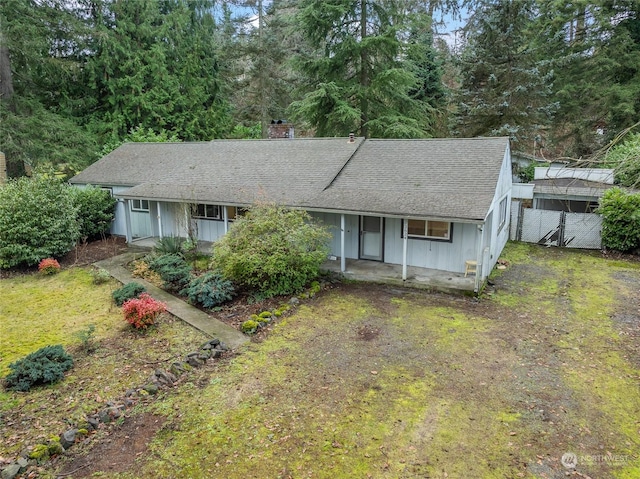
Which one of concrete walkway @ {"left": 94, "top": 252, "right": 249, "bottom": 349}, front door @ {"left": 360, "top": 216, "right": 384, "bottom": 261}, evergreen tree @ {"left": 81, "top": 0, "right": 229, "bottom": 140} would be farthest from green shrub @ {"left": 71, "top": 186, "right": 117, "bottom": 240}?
front door @ {"left": 360, "top": 216, "right": 384, "bottom": 261}

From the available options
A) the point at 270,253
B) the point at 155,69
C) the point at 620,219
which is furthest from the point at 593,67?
the point at 155,69

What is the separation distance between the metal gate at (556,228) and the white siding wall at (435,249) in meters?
6.14

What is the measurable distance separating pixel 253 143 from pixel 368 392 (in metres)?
13.7

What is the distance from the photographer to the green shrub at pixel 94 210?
54.0 ft

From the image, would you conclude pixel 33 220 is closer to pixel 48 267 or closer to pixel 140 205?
pixel 48 267

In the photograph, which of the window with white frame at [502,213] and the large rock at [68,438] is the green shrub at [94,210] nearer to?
the large rock at [68,438]

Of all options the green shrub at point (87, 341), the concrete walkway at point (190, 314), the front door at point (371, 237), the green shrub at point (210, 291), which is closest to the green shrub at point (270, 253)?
the green shrub at point (210, 291)

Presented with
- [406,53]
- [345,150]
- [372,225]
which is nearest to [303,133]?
[406,53]

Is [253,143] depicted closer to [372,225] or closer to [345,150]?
[345,150]

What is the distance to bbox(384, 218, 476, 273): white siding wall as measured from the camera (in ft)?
38.3

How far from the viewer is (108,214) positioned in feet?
57.4

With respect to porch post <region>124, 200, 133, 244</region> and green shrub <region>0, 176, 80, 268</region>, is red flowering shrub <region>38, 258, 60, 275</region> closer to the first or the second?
green shrub <region>0, 176, 80, 268</region>

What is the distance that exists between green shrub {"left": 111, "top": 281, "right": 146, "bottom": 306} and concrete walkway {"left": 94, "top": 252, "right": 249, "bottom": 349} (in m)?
0.45

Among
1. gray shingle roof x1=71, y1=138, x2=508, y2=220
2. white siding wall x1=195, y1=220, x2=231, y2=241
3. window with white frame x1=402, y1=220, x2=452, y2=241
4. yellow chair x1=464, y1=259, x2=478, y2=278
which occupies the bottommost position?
yellow chair x1=464, y1=259, x2=478, y2=278
